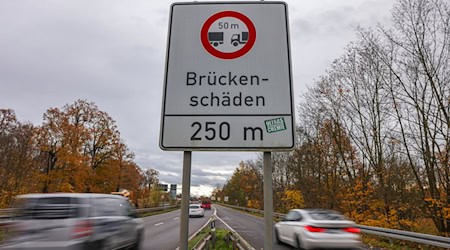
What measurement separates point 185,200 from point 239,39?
1.41 metres

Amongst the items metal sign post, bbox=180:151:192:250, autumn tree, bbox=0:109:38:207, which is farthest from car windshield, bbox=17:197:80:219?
autumn tree, bbox=0:109:38:207

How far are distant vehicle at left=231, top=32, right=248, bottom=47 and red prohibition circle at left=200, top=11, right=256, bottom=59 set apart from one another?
33mm

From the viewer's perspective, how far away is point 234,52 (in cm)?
235

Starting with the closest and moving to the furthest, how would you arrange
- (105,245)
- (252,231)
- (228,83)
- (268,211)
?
(268,211), (228,83), (105,245), (252,231)

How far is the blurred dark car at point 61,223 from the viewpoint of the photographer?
19.5 feet

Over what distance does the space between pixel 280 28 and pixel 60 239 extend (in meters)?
6.33

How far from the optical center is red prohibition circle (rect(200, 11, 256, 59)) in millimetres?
2346

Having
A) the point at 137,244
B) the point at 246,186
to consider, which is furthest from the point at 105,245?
the point at 246,186

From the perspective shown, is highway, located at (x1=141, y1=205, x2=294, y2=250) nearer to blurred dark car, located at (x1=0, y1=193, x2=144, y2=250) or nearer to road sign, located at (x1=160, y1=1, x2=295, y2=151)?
blurred dark car, located at (x1=0, y1=193, x2=144, y2=250)

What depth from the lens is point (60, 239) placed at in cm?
595

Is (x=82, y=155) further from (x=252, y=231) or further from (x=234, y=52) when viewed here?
(x=234, y=52)

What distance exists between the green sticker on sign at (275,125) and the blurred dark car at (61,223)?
19.2ft

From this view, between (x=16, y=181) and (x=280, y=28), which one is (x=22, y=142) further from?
(x=280, y=28)

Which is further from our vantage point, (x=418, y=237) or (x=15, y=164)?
(x=15, y=164)
